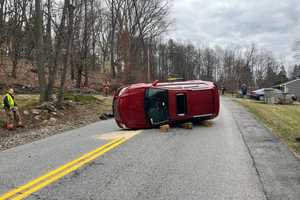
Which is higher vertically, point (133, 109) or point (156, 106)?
point (156, 106)

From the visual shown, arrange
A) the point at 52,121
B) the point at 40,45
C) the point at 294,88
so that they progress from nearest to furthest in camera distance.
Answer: the point at 52,121 < the point at 40,45 < the point at 294,88

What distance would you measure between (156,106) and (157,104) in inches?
3.6

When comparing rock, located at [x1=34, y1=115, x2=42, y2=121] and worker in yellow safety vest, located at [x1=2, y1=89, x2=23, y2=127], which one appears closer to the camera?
worker in yellow safety vest, located at [x1=2, y1=89, x2=23, y2=127]

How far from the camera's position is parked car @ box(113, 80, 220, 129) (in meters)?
12.1

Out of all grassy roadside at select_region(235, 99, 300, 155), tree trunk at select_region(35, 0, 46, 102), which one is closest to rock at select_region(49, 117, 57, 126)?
tree trunk at select_region(35, 0, 46, 102)

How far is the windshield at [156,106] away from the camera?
12125mm

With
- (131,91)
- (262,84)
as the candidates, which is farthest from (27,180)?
(262,84)

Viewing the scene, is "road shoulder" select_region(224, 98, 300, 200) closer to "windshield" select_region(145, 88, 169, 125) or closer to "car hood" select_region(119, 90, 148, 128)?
"windshield" select_region(145, 88, 169, 125)

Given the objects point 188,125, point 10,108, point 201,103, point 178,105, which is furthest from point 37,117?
point 201,103

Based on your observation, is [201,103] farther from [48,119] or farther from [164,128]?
[48,119]

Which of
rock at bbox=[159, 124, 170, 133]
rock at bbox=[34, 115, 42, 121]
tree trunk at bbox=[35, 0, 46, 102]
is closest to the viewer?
rock at bbox=[159, 124, 170, 133]

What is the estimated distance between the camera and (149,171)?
5.76 metres

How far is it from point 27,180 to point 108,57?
50.6 metres

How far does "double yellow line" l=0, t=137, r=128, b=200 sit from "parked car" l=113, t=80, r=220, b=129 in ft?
14.0
